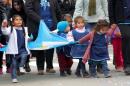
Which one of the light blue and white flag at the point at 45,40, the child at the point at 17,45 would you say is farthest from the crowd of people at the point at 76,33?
the light blue and white flag at the point at 45,40

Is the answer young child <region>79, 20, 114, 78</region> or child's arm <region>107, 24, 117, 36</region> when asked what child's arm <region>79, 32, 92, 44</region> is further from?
child's arm <region>107, 24, 117, 36</region>

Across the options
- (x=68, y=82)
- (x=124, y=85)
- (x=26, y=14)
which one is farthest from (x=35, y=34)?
(x=124, y=85)

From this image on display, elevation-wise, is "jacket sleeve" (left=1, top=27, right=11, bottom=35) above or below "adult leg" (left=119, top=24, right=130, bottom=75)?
above

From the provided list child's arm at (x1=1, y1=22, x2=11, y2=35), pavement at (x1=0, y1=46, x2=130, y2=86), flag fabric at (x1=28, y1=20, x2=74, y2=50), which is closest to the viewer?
pavement at (x1=0, y1=46, x2=130, y2=86)

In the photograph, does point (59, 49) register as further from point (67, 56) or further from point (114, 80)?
point (114, 80)

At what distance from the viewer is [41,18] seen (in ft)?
38.9

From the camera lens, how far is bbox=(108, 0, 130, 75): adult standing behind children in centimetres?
1143

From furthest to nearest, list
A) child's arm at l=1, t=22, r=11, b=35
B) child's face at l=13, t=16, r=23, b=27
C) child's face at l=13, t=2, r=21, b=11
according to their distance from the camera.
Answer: child's face at l=13, t=2, r=21, b=11 → child's arm at l=1, t=22, r=11, b=35 → child's face at l=13, t=16, r=23, b=27

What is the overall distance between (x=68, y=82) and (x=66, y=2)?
8127mm

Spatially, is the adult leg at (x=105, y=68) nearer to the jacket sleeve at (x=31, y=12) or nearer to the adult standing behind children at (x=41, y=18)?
the adult standing behind children at (x=41, y=18)

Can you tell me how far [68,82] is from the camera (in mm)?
10570

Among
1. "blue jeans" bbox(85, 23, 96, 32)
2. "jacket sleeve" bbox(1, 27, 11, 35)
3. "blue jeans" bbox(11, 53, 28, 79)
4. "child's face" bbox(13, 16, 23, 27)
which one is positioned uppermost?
"child's face" bbox(13, 16, 23, 27)

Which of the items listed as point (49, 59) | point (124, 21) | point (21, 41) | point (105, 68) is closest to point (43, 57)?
point (49, 59)

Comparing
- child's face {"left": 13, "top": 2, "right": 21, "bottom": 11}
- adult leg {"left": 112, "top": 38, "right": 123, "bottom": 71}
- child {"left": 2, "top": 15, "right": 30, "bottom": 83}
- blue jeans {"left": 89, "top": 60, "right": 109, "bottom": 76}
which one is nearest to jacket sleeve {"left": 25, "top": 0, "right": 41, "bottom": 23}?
child's face {"left": 13, "top": 2, "right": 21, "bottom": 11}
